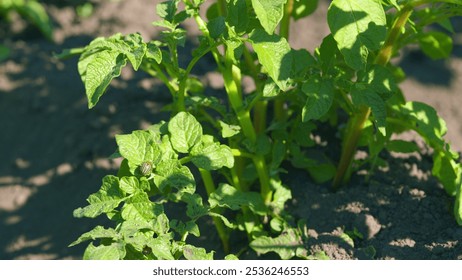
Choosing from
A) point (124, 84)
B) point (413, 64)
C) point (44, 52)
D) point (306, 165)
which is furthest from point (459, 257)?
point (44, 52)

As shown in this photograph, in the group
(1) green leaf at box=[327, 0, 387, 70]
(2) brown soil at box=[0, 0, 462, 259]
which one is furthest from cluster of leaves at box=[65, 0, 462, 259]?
(2) brown soil at box=[0, 0, 462, 259]

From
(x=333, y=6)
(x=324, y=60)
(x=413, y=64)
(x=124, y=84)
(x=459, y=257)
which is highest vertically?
(x=333, y=6)

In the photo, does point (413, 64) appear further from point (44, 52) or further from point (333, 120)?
point (44, 52)

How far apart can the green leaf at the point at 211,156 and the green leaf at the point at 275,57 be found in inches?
10.5

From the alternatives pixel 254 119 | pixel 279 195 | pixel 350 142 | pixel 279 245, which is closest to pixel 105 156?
pixel 254 119

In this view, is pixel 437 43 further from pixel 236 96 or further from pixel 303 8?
pixel 236 96

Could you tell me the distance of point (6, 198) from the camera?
2814 mm

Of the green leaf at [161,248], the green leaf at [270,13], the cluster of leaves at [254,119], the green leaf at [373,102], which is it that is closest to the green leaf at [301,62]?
the cluster of leaves at [254,119]

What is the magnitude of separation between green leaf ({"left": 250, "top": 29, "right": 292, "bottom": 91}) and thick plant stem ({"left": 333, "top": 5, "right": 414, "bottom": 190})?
35 cm

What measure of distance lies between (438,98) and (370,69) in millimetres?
1109

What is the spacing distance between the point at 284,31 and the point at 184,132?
1.92 ft

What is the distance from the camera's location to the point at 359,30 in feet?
5.99

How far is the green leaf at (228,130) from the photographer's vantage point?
6.70ft

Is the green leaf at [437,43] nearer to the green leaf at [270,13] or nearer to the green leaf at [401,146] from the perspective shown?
the green leaf at [401,146]
